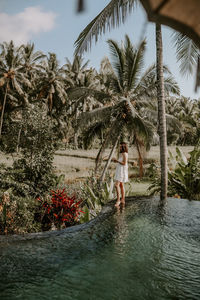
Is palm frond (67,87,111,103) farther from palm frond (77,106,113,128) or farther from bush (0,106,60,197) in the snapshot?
bush (0,106,60,197)

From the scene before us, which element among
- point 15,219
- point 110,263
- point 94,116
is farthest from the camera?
point 94,116

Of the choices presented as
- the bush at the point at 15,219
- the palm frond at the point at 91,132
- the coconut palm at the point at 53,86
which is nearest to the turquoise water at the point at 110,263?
the bush at the point at 15,219

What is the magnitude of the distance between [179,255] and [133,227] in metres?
1.28

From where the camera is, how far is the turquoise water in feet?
8.98

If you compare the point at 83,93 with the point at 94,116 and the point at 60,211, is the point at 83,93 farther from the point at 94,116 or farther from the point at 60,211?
the point at 60,211

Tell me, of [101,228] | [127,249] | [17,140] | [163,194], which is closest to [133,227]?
[101,228]

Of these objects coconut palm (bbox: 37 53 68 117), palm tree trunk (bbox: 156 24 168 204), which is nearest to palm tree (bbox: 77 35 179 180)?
palm tree trunk (bbox: 156 24 168 204)

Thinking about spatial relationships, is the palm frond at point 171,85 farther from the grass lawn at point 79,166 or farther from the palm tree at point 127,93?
the grass lawn at point 79,166

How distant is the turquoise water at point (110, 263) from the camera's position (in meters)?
2.74

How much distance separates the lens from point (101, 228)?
4.77 metres

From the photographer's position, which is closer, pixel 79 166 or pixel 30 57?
pixel 79 166

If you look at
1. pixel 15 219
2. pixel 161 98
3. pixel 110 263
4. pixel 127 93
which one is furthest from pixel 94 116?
pixel 110 263

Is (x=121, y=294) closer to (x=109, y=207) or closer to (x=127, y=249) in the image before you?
(x=127, y=249)

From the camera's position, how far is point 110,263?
3348 millimetres
